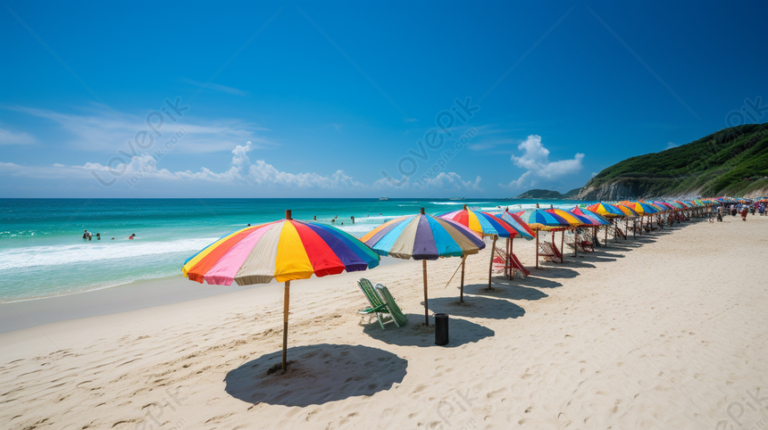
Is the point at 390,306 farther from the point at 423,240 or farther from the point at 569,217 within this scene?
the point at 569,217

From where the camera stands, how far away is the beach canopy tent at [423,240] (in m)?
4.92

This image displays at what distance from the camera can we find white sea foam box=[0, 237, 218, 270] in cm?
1400

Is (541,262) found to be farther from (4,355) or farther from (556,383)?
(4,355)

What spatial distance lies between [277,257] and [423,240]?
248cm

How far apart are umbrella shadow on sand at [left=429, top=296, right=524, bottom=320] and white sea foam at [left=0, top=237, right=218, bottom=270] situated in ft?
46.6

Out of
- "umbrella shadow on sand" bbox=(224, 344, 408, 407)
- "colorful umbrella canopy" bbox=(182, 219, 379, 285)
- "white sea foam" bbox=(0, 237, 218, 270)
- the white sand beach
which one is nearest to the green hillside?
the white sand beach

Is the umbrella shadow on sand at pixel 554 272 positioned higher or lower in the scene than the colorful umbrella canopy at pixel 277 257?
lower

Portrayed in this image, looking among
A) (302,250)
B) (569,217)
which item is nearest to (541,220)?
(569,217)

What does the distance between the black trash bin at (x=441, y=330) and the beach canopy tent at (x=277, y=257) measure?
77.8 inches

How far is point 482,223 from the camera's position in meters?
7.01

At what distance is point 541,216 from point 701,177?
96232mm

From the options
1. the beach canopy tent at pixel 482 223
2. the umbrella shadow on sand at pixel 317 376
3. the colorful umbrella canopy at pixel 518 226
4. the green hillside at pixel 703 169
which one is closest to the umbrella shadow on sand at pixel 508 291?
the beach canopy tent at pixel 482 223

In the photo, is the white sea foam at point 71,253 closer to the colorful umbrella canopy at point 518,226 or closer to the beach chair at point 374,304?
the beach chair at point 374,304

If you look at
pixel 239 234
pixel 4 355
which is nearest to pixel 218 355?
pixel 239 234
